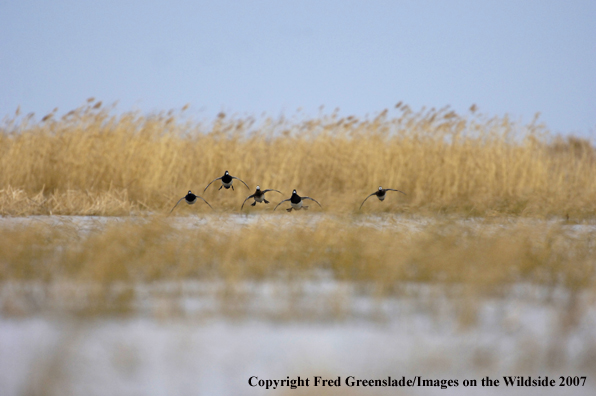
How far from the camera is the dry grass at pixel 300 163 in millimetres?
7707

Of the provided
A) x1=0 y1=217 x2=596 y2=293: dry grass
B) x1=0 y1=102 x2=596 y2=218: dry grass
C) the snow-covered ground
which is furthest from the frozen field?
x1=0 y1=102 x2=596 y2=218: dry grass

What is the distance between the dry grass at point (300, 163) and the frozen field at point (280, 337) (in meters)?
4.06

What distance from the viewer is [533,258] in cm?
389

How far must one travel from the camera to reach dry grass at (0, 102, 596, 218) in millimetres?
7707

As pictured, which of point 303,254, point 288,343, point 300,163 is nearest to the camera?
point 288,343

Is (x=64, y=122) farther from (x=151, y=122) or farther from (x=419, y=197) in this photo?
(x=419, y=197)

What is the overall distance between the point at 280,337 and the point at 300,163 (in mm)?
6201

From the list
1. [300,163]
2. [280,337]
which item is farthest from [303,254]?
[300,163]

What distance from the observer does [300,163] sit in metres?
8.53

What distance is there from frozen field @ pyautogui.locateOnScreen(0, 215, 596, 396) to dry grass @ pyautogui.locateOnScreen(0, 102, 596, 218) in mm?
4063

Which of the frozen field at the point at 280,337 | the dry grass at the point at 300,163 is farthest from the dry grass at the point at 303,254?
the dry grass at the point at 300,163

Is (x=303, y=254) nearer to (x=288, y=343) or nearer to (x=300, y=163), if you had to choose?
(x=288, y=343)

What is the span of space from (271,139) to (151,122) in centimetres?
176

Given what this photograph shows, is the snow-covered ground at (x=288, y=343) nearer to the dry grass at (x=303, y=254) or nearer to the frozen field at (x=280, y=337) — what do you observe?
the frozen field at (x=280, y=337)
